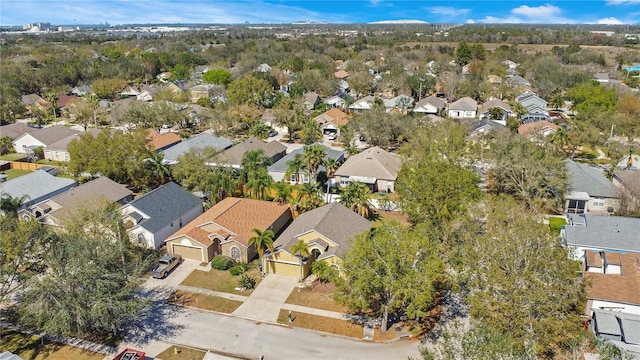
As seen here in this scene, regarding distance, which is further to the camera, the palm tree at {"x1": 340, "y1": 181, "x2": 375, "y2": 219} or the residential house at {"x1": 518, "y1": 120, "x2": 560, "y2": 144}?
the residential house at {"x1": 518, "y1": 120, "x2": 560, "y2": 144}

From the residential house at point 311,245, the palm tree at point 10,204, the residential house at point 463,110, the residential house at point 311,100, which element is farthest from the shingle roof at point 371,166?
the residential house at point 311,100

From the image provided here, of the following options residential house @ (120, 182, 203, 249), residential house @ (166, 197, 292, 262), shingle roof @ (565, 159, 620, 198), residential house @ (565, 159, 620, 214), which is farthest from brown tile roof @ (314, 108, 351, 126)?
residential house @ (166, 197, 292, 262)

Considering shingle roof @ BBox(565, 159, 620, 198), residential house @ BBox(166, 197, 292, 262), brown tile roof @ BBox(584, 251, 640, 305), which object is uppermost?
shingle roof @ BBox(565, 159, 620, 198)

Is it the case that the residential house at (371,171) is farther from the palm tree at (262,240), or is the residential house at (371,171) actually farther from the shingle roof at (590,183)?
the palm tree at (262,240)

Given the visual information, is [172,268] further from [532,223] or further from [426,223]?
[532,223]

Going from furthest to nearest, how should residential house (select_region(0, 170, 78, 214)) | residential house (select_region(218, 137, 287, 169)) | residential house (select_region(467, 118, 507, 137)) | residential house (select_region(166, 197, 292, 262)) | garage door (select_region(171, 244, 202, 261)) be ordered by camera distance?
residential house (select_region(467, 118, 507, 137)) → residential house (select_region(218, 137, 287, 169)) → residential house (select_region(0, 170, 78, 214)) → garage door (select_region(171, 244, 202, 261)) → residential house (select_region(166, 197, 292, 262))

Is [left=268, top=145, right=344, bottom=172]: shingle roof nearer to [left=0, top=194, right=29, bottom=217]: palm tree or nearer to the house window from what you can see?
the house window

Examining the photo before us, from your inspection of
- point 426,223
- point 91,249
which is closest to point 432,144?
point 426,223

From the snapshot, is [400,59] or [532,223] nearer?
[532,223]
